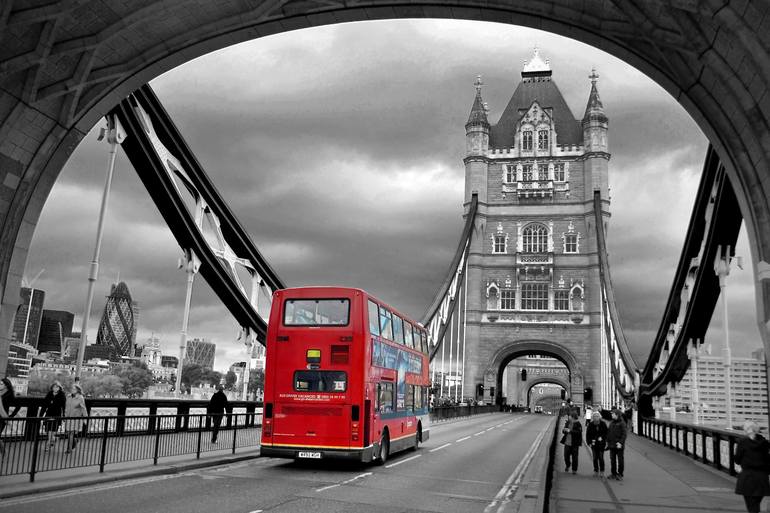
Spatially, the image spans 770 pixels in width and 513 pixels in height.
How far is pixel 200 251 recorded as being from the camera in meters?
21.1

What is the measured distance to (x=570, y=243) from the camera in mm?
67562

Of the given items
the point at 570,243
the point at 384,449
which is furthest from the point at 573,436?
the point at 570,243

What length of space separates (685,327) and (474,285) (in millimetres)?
44505

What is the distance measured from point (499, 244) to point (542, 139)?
39.6ft

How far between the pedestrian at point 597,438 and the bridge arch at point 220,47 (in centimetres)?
569

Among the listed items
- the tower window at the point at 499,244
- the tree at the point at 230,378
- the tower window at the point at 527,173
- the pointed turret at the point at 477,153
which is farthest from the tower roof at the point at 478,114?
the tree at the point at 230,378

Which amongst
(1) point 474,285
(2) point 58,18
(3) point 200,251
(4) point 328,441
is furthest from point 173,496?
(1) point 474,285

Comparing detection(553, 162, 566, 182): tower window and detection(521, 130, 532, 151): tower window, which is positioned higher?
detection(521, 130, 532, 151): tower window

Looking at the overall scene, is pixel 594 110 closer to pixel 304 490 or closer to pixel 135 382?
pixel 135 382

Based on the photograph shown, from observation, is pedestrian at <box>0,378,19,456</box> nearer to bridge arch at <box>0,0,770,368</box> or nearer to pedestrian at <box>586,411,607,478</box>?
bridge arch at <box>0,0,770,368</box>

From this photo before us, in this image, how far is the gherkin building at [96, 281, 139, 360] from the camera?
173375 millimetres

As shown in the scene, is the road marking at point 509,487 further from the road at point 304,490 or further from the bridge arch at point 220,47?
the bridge arch at point 220,47

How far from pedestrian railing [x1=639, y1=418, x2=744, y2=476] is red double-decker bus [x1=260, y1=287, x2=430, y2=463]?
718 cm

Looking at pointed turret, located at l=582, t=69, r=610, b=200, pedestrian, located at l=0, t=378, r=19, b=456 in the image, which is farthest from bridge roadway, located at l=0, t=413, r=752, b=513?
pointed turret, located at l=582, t=69, r=610, b=200
